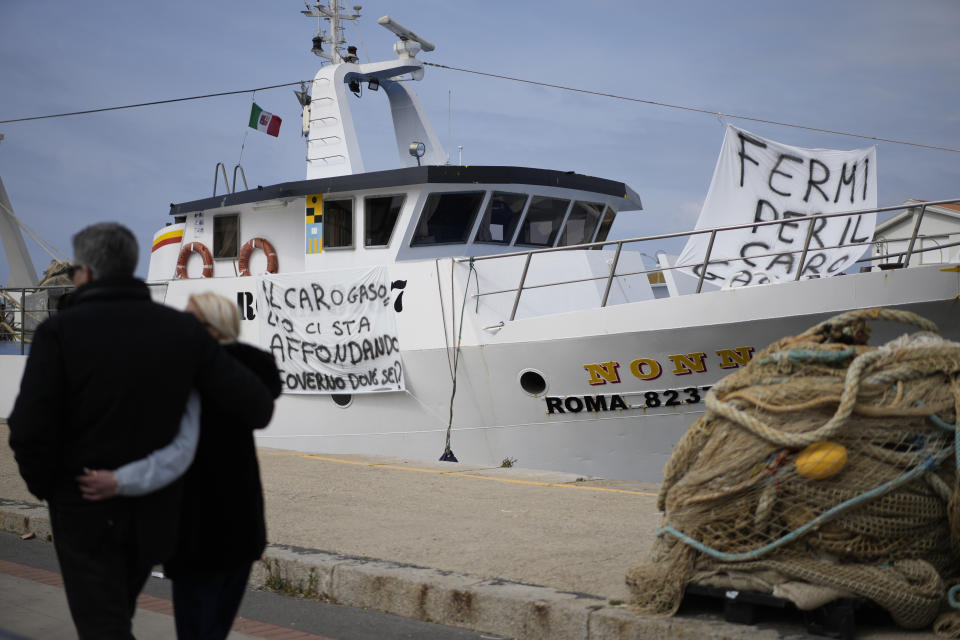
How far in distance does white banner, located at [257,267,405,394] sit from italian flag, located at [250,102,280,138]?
4.09 m

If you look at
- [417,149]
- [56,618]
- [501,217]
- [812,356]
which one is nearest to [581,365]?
[501,217]

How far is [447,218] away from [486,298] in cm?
159

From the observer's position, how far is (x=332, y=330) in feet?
38.9

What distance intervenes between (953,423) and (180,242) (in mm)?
12193

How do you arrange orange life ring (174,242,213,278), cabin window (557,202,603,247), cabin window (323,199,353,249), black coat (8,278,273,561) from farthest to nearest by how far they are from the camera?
orange life ring (174,242,213,278) → cabin window (557,202,603,247) → cabin window (323,199,353,249) → black coat (8,278,273,561)

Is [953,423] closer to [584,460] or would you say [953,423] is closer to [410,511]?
[410,511]

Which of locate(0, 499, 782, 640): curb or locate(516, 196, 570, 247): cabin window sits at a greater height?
locate(516, 196, 570, 247): cabin window

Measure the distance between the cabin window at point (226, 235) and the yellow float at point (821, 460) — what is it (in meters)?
10.8

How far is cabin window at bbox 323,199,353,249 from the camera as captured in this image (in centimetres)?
1232

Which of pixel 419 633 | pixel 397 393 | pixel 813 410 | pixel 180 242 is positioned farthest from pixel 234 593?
pixel 180 242

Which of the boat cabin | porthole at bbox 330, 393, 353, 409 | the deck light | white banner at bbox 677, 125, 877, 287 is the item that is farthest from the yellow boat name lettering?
the deck light

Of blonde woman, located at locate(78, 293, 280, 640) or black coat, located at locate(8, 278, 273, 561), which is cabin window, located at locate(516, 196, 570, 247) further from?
black coat, located at locate(8, 278, 273, 561)

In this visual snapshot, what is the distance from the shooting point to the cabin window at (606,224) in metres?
13.4

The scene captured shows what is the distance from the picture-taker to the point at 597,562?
5.18 metres
